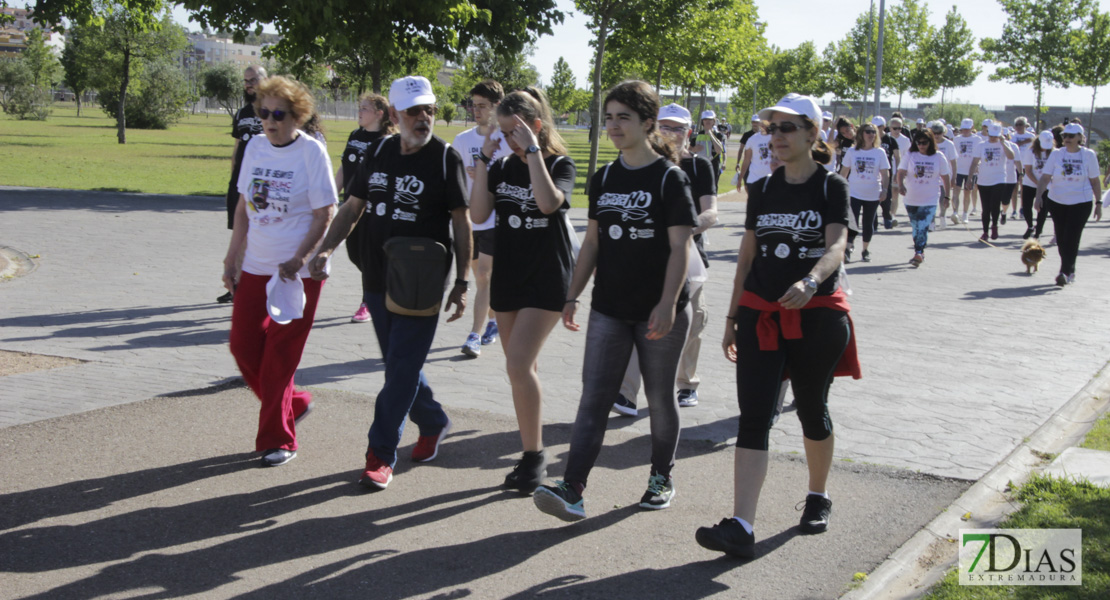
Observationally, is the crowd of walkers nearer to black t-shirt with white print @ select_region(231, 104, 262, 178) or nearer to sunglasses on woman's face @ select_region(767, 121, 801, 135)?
sunglasses on woman's face @ select_region(767, 121, 801, 135)

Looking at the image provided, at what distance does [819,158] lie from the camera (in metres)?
4.68

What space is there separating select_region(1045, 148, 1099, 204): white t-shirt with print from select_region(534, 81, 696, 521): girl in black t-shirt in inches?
373

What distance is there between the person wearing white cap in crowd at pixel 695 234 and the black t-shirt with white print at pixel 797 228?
4.25ft

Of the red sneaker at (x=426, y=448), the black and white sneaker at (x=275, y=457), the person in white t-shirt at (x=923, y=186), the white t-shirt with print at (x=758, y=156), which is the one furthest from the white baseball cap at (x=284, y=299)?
the person in white t-shirt at (x=923, y=186)

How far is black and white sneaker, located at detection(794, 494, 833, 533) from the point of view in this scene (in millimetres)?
4320

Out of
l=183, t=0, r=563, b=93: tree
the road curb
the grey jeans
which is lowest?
the road curb

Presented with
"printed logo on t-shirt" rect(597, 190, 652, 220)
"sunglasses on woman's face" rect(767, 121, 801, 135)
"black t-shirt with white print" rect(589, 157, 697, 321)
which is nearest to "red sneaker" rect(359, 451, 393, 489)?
"black t-shirt with white print" rect(589, 157, 697, 321)

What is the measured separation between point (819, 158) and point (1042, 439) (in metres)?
2.43

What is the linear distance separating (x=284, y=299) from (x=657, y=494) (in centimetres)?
205

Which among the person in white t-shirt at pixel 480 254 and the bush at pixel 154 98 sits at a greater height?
the bush at pixel 154 98

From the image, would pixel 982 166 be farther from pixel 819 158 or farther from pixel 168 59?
pixel 168 59

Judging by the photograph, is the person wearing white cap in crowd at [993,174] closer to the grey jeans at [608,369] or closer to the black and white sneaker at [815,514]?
the black and white sneaker at [815,514]

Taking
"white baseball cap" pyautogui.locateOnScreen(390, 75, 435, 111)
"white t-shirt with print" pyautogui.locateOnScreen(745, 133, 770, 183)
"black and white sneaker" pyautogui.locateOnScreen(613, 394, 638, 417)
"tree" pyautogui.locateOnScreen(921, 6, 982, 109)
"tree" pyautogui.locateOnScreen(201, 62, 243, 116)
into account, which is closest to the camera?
"white baseball cap" pyautogui.locateOnScreen(390, 75, 435, 111)

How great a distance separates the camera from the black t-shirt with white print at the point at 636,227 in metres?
4.20
